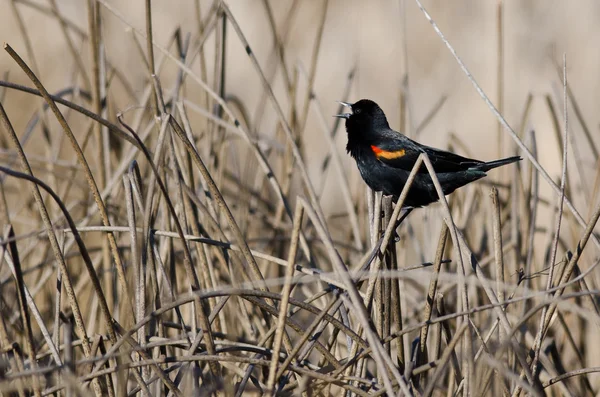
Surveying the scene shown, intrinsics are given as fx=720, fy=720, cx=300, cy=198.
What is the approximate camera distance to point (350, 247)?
3523 millimetres

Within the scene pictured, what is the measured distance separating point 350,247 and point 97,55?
4.88 ft

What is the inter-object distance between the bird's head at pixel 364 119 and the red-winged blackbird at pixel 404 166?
0.22 ft

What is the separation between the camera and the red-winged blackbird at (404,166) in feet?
10.2

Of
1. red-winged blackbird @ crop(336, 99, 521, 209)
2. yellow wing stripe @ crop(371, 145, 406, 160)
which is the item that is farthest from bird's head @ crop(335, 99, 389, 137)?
yellow wing stripe @ crop(371, 145, 406, 160)

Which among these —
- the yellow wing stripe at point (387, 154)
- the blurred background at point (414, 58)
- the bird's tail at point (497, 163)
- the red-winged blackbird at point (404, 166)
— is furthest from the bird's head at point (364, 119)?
the blurred background at point (414, 58)

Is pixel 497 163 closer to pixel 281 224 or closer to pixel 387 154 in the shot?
pixel 387 154

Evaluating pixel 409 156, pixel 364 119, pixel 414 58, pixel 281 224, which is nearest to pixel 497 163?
pixel 409 156

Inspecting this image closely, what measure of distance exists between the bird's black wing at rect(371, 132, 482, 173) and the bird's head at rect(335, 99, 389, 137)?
0.52 feet

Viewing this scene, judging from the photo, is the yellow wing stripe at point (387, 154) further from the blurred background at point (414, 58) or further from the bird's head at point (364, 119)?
the blurred background at point (414, 58)

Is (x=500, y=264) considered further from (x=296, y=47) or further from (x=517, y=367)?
(x=296, y=47)

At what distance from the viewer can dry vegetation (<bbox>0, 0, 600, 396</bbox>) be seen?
6.39 ft

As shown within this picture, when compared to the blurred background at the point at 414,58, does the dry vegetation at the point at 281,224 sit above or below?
below

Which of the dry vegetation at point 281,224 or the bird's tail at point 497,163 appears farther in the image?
the bird's tail at point 497,163

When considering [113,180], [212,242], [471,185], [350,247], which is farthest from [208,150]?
[471,185]
